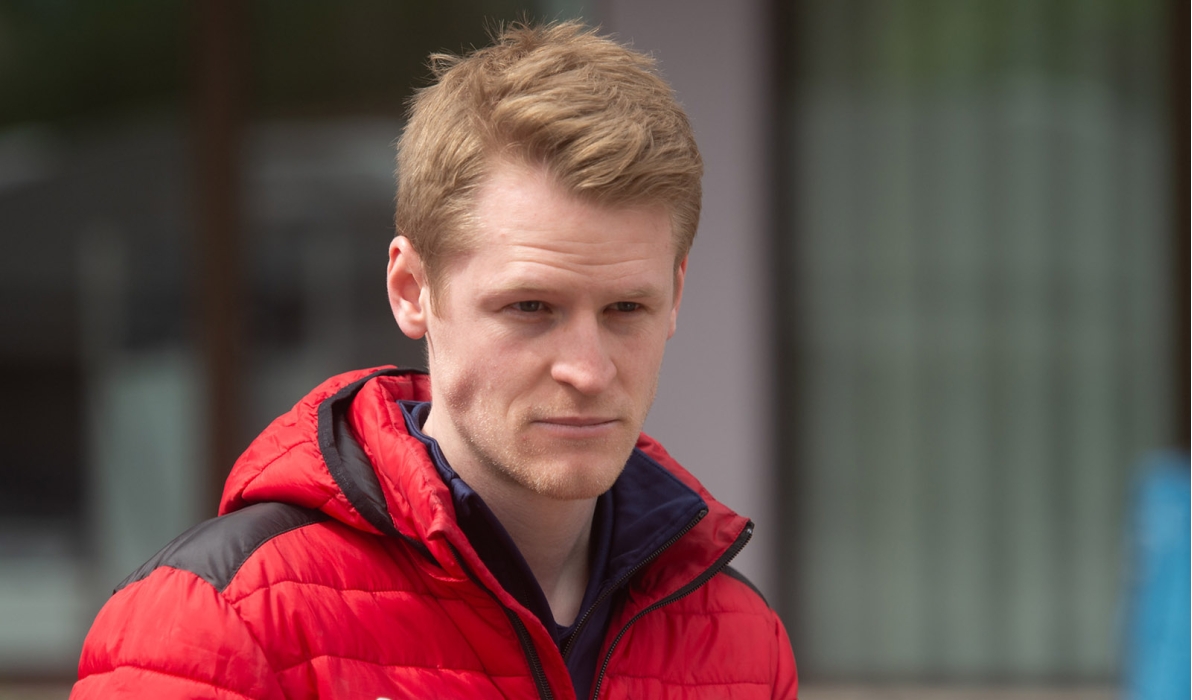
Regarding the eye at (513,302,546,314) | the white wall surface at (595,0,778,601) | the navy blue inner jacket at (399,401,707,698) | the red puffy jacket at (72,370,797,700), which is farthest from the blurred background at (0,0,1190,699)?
the eye at (513,302,546,314)

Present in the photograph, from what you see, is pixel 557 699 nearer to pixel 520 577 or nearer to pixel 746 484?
pixel 520 577

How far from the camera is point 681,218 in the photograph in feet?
5.37

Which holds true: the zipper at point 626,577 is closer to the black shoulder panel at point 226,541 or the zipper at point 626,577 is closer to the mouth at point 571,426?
the mouth at point 571,426

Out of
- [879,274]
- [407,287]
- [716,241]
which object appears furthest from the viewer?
[879,274]

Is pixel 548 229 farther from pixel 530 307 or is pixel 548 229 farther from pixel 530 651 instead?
pixel 530 651

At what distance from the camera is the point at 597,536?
1802 mm

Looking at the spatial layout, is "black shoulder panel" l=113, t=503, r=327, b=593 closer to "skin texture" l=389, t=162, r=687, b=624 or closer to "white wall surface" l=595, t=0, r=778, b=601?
"skin texture" l=389, t=162, r=687, b=624

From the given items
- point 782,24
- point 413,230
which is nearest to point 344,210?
point 782,24

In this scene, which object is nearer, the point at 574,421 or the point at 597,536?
the point at 574,421

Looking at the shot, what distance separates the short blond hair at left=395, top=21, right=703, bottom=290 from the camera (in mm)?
1527

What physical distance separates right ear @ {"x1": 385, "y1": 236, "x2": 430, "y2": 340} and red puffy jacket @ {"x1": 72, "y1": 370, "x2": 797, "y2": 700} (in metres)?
0.11

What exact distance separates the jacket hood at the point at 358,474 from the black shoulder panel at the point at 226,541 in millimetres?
23

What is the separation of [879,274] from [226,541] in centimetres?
390

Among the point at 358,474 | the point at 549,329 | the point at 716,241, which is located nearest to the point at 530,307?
the point at 549,329
